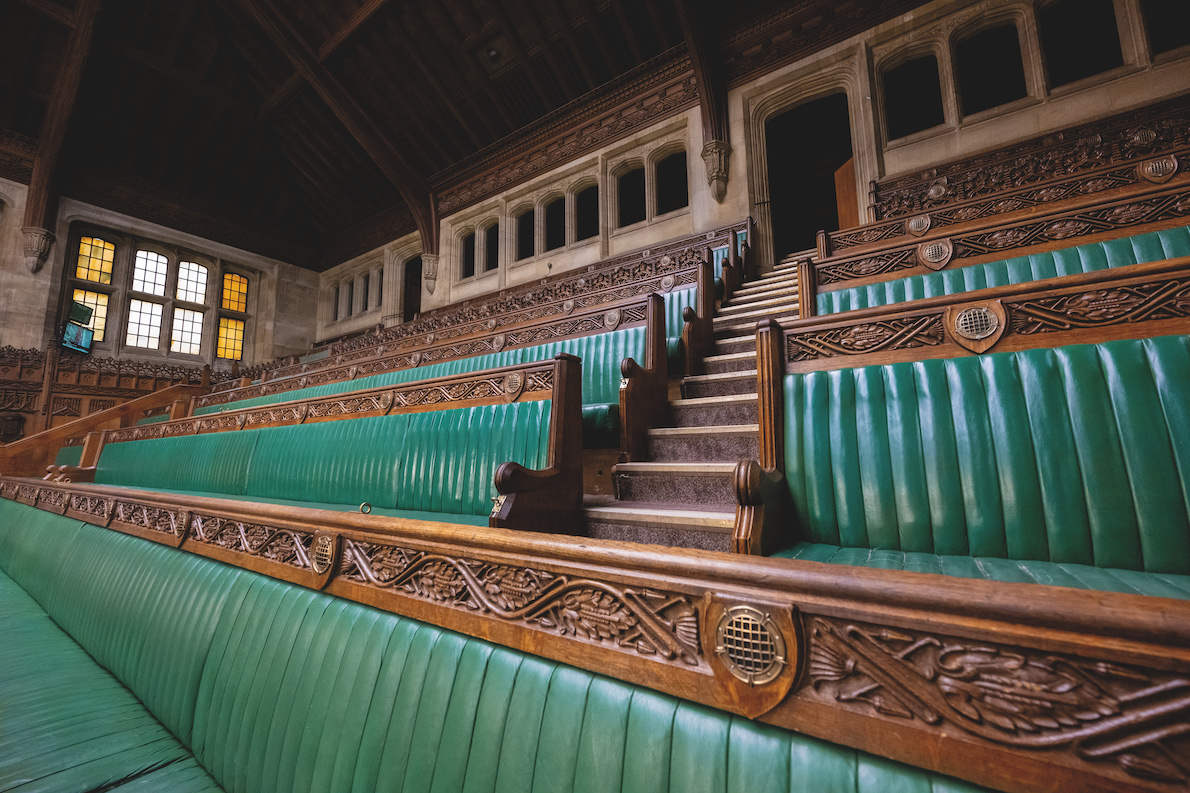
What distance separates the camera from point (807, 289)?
2.46 metres

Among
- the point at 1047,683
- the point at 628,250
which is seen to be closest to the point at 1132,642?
the point at 1047,683

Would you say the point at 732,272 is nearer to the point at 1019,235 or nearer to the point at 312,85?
the point at 1019,235

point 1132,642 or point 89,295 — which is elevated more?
point 89,295

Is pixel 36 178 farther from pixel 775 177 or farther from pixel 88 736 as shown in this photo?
pixel 775 177

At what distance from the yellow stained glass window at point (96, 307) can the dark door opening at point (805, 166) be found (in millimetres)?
10781

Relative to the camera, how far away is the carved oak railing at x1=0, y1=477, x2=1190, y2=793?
1.05ft

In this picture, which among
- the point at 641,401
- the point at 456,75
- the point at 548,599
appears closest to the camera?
the point at 548,599

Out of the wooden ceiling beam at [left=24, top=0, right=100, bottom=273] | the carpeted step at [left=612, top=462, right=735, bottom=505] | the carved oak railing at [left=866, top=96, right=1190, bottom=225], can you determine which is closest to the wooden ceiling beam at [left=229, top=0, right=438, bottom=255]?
the wooden ceiling beam at [left=24, top=0, right=100, bottom=273]

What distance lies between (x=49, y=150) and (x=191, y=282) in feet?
8.34

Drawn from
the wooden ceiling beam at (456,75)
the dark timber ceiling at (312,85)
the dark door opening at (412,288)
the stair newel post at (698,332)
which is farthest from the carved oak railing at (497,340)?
the dark door opening at (412,288)

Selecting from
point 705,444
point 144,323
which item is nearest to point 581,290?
point 705,444

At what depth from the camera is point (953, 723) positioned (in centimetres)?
37

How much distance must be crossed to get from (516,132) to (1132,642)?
8469mm

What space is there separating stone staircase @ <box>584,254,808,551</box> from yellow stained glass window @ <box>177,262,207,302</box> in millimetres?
10848
